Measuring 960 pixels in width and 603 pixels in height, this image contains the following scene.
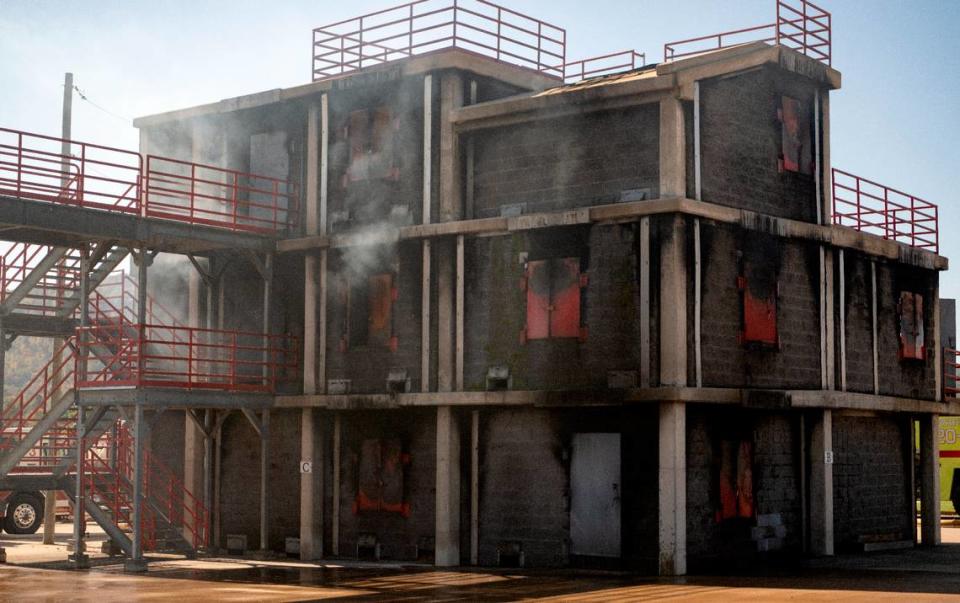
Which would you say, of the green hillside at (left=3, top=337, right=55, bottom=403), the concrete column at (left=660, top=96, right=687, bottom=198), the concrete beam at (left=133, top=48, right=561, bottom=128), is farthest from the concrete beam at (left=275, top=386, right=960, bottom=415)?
the green hillside at (left=3, top=337, right=55, bottom=403)

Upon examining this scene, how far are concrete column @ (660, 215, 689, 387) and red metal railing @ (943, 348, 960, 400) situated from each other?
405 inches

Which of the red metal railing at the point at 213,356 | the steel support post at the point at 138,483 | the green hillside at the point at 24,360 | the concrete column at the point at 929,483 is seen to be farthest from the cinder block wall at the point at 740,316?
the green hillside at the point at 24,360

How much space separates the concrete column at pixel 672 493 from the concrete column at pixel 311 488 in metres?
7.38

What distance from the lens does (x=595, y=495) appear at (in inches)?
930

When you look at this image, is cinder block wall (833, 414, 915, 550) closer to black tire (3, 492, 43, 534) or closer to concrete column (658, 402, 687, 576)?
concrete column (658, 402, 687, 576)

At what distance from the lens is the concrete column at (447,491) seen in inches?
977

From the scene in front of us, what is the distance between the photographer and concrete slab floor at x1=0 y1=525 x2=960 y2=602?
1902 centimetres

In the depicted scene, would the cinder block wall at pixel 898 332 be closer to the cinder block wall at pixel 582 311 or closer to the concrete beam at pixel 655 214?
the concrete beam at pixel 655 214

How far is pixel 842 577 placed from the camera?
2181 cm

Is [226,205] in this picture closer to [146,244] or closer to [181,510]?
[146,244]

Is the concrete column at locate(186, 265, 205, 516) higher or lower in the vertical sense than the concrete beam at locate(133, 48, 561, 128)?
lower

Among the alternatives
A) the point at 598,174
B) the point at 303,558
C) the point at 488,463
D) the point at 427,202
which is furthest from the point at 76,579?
the point at 598,174

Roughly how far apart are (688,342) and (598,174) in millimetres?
3324

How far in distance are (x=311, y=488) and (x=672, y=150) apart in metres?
9.56
